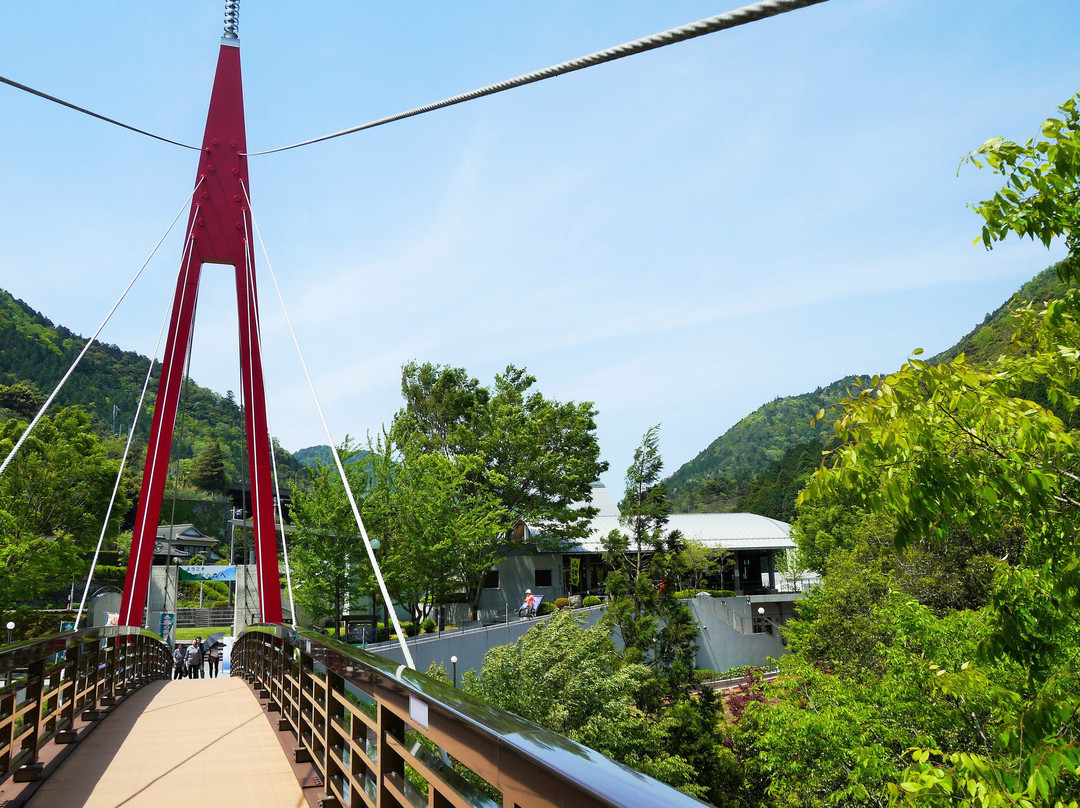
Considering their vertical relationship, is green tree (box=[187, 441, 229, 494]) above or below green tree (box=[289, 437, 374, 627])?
above

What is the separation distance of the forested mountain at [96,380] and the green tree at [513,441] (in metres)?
36.4

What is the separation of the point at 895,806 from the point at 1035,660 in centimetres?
106

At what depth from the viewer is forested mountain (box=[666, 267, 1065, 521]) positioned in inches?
3238

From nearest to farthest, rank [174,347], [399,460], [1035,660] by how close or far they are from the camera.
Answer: [1035,660] → [174,347] → [399,460]

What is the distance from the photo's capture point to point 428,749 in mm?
2402

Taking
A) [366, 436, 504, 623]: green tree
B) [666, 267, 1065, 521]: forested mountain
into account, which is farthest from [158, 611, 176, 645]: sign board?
[666, 267, 1065, 521]: forested mountain

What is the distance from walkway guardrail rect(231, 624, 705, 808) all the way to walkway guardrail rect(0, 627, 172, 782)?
1546mm

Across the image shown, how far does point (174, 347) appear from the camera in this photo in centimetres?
1279

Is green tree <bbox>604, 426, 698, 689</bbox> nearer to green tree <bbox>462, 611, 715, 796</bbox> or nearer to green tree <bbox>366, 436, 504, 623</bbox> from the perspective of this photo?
green tree <bbox>462, 611, 715, 796</bbox>

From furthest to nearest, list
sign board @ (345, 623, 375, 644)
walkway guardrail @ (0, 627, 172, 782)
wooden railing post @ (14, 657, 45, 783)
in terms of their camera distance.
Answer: sign board @ (345, 623, 375, 644)
wooden railing post @ (14, 657, 45, 783)
walkway guardrail @ (0, 627, 172, 782)

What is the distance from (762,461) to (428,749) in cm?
14725

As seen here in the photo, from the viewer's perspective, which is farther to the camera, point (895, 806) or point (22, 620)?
point (22, 620)

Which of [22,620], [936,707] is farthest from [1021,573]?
[22,620]

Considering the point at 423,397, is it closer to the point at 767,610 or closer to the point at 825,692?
the point at 767,610
